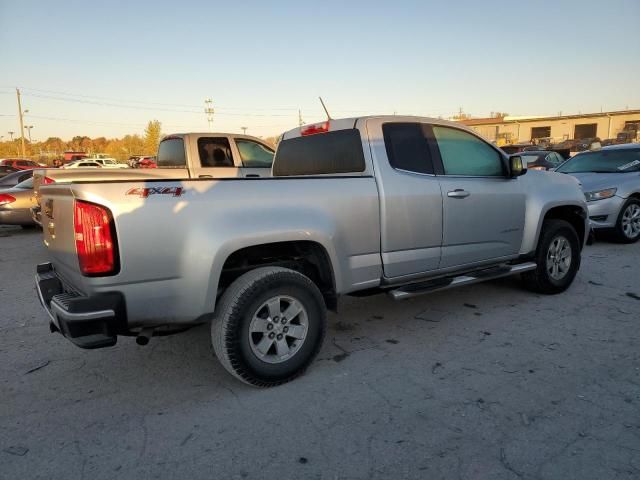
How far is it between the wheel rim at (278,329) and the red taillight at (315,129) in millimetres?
1749

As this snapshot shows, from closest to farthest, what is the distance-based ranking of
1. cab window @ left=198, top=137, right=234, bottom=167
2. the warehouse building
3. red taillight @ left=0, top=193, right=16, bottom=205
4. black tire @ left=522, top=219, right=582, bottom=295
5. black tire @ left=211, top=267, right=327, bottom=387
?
1. black tire @ left=211, top=267, right=327, bottom=387
2. black tire @ left=522, top=219, right=582, bottom=295
3. cab window @ left=198, top=137, right=234, bottom=167
4. red taillight @ left=0, top=193, right=16, bottom=205
5. the warehouse building

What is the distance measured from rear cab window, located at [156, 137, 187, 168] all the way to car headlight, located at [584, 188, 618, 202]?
6968 millimetres

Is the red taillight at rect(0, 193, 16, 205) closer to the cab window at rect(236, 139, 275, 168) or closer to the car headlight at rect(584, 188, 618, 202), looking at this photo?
the cab window at rect(236, 139, 275, 168)

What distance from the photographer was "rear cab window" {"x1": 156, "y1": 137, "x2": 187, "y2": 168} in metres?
8.07

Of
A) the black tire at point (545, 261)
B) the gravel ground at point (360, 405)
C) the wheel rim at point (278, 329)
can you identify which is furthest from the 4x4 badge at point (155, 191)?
the black tire at point (545, 261)

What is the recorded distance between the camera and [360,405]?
9.52ft

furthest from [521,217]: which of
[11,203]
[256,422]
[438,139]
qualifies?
[11,203]

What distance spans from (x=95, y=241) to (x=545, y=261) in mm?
4374

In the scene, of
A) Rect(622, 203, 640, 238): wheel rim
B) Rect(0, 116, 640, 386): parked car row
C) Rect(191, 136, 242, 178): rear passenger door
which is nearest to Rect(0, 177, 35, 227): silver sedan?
Rect(191, 136, 242, 178): rear passenger door

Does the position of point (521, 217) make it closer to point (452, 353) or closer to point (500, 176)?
point (500, 176)

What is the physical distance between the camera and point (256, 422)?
276 centimetres

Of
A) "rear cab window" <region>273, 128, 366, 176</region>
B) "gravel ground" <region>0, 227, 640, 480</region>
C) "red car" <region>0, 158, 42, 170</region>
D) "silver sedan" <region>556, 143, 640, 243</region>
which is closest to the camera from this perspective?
"gravel ground" <region>0, 227, 640, 480</region>

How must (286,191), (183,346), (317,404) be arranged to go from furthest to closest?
(183,346) < (286,191) < (317,404)

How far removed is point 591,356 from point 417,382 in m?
1.44
